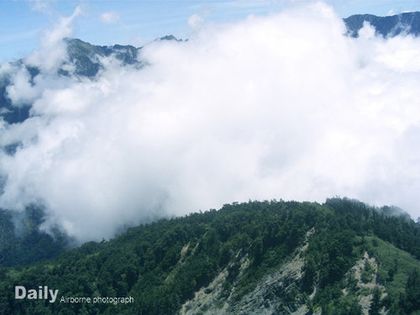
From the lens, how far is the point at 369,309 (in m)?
183

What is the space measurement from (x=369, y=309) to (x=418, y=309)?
1557 cm

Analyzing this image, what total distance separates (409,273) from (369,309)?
25897 millimetres

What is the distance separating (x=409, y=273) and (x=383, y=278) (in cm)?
971

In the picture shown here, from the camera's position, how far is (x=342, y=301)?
7539 inches

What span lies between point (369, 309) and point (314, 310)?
21536 millimetres

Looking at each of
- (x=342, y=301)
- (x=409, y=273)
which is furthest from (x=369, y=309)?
(x=409, y=273)

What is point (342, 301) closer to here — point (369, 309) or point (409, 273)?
point (369, 309)

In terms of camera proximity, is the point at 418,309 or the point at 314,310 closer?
the point at 418,309

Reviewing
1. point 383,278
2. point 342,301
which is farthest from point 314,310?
point 383,278

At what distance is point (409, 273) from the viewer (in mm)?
199250

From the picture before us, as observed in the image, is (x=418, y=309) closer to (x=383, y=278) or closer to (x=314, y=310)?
(x=383, y=278)

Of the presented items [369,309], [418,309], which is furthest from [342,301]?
[418,309]

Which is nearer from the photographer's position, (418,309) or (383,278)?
(418,309)

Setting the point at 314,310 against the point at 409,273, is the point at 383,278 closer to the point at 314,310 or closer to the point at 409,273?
the point at 409,273
